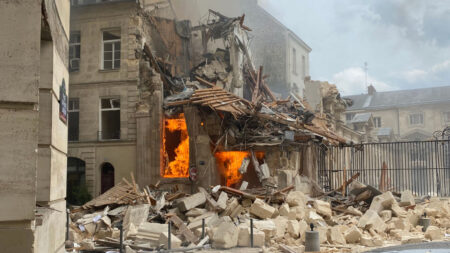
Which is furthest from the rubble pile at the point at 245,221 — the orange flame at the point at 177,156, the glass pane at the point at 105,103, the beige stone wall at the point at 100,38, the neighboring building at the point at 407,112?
the neighboring building at the point at 407,112

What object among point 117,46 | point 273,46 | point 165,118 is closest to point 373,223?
point 165,118

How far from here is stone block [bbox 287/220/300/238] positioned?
12450mm

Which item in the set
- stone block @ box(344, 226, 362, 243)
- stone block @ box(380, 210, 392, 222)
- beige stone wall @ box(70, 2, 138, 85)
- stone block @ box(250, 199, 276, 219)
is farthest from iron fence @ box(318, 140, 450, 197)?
beige stone wall @ box(70, 2, 138, 85)

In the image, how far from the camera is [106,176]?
23422 millimetres

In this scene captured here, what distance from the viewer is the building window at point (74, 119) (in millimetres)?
24016

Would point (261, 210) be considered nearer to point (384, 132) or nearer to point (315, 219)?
point (315, 219)

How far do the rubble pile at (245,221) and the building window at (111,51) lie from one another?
377 inches

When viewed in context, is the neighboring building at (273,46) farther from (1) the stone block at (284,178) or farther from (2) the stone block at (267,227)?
(2) the stone block at (267,227)

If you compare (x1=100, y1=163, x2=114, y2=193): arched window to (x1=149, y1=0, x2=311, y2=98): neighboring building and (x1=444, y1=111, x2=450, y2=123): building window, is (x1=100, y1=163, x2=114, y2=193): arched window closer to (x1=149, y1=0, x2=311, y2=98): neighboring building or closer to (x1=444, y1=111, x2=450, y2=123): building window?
(x1=149, y1=0, x2=311, y2=98): neighboring building

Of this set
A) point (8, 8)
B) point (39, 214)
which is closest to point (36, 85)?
point (8, 8)

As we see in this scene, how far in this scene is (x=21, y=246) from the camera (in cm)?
331

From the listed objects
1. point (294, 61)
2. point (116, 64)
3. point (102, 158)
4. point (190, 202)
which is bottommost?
point (190, 202)

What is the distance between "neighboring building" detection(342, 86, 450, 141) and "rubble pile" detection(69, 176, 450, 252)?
35162mm

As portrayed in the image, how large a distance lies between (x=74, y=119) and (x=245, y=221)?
1443cm
